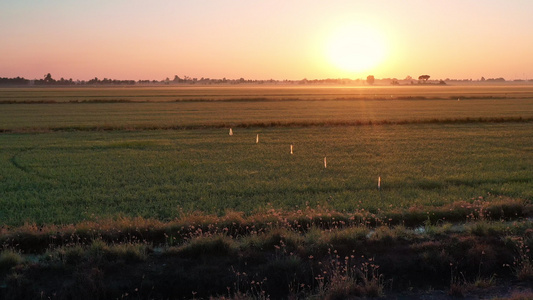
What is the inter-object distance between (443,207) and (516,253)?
307 cm

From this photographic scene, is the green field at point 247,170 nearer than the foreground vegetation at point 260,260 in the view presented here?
No

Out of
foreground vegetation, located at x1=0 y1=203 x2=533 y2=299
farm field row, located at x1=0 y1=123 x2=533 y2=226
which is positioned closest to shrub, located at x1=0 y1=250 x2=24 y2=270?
foreground vegetation, located at x1=0 y1=203 x2=533 y2=299

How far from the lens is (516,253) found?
9.05m

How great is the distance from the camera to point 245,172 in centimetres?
1780

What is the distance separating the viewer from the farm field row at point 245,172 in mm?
13031

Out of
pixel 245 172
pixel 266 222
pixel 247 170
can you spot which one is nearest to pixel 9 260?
pixel 266 222

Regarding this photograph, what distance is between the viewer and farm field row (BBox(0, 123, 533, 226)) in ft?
42.8

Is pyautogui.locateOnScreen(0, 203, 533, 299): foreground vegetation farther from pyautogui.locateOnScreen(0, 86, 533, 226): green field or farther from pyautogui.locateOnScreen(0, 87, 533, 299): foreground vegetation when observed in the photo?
pyautogui.locateOnScreen(0, 86, 533, 226): green field

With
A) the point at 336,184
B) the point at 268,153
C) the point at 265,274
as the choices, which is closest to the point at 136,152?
the point at 268,153

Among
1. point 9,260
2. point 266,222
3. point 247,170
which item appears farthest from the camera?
point 247,170

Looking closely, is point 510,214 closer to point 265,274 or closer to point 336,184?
point 336,184

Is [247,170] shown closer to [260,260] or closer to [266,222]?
[266,222]

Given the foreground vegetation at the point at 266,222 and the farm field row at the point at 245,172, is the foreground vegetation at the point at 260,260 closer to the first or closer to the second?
the foreground vegetation at the point at 266,222

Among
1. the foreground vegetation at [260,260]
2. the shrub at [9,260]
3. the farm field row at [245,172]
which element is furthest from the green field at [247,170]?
the shrub at [9,260]
